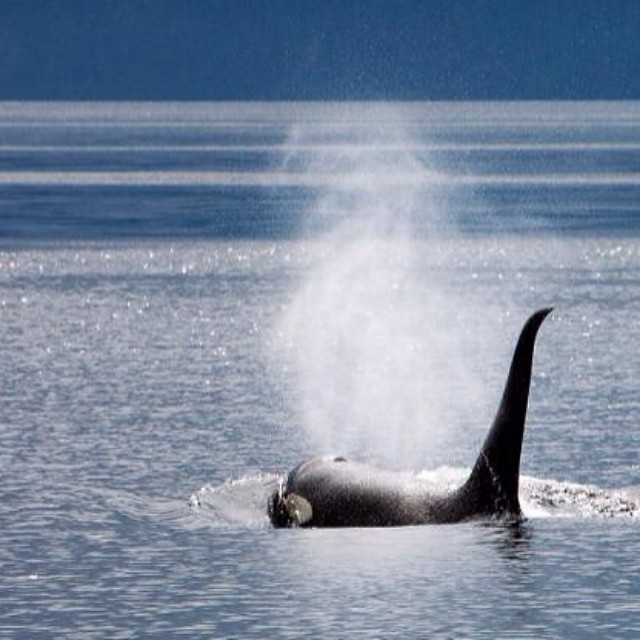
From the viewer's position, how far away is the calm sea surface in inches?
931

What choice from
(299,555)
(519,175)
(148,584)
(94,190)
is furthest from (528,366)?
(519,175)

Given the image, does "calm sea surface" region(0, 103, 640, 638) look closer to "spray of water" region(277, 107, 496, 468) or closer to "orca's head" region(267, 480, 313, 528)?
"spray of water" region(277, 107, 496, 468)

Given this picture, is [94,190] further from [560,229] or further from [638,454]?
[638,454]

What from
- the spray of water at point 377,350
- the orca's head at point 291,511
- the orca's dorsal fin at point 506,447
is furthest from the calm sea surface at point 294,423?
the orca's dorsal fin at point 506,447

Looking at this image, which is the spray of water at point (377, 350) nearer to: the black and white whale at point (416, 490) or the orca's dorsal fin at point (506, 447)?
the black and white whale at point (416, 490)

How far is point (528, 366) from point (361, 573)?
320 centimetres

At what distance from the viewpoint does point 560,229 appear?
94.1 meters

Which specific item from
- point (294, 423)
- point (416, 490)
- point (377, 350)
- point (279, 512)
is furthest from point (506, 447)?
point (377, 350)

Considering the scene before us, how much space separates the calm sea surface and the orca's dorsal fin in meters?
0.46

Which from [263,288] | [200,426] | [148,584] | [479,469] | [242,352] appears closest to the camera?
[148,584]

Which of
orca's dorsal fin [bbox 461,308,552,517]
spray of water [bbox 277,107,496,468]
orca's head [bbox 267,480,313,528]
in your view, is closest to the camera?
orca's dorsal fin [bbox 461,308,552,517]

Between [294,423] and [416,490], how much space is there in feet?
36.6

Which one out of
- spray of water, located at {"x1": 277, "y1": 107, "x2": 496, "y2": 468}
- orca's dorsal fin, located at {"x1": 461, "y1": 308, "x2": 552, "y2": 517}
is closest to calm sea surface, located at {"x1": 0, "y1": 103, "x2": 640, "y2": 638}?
spray of water, located at {"x1": 277, "y1": 107, "x2": 496, "y2": 468}

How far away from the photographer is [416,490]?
1078 inches
